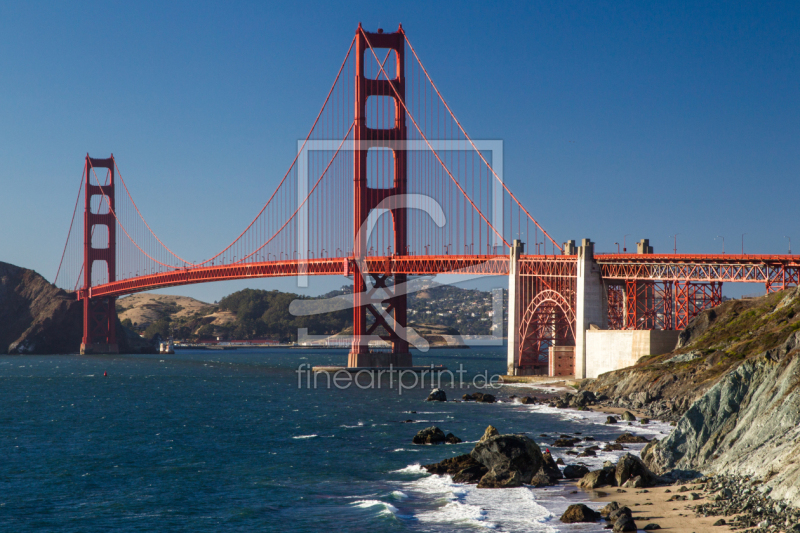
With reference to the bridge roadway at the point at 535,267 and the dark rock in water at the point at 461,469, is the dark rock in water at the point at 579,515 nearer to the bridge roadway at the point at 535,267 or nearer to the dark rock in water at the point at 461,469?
the dark rock in water at the point at 461,469

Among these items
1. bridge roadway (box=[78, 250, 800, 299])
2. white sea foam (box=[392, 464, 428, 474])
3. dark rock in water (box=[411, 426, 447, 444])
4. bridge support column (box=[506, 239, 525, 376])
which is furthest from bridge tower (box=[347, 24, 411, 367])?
white sea foam (box=[392, 464, 428, 474])

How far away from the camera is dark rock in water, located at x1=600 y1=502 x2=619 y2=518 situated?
24.9 m

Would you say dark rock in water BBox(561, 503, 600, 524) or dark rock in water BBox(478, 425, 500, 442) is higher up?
dark rock in water BBox(478, 425, 500, 442)

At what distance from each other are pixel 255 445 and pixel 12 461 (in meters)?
11.7

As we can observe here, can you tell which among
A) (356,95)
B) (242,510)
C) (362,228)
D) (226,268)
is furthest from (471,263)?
(242,510)

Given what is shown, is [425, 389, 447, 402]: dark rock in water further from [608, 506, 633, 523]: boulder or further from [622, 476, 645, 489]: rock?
[608, 506, 633, 523]: boulder

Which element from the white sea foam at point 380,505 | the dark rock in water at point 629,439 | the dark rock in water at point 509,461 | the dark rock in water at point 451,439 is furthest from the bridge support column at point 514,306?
the white sea foam at point 380,505

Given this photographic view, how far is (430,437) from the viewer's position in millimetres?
40812

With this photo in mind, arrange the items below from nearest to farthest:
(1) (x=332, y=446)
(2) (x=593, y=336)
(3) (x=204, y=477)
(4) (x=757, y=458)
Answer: (4) (x=757, y=458), (3) (x=204, y=477), (1) (x=332, y=446), (2) (x=593, y=336)

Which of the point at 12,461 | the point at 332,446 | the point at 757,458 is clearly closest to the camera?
the point at 757,458

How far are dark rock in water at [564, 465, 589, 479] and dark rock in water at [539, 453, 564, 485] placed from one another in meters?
0.27

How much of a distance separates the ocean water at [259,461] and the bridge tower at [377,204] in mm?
18556

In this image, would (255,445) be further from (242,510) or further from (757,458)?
(757,458)

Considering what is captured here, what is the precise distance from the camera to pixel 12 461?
128 feet
